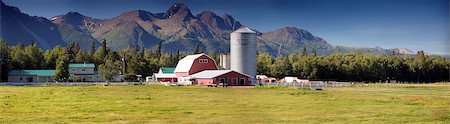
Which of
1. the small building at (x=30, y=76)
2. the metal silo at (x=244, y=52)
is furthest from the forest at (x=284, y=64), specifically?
the metal silo at (x=244, y=52)

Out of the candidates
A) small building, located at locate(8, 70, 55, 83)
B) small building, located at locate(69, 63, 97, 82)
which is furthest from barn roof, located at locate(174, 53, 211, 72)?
small building, located at locate(8, 70, 55, 83)

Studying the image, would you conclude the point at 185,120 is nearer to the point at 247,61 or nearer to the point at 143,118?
the point at 143,118

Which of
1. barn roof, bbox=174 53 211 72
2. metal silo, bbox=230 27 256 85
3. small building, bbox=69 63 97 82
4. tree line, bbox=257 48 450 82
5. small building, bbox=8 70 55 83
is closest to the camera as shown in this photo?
metal silo, bbox=230 27 256 85

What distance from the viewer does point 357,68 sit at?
105 meters

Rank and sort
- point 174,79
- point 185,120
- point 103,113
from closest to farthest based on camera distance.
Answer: point 185,120, point 103,113, point 174,79

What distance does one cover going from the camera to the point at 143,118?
738 inches

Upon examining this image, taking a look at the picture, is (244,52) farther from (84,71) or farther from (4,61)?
(4,61)

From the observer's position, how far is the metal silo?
236ft

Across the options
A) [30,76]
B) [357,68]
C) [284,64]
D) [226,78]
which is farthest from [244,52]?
[357,68]

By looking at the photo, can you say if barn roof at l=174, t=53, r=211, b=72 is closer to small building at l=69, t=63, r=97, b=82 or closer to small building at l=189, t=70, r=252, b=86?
small building at l=189, t=70, r=252, b=86

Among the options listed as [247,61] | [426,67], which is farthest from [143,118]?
[426,67]

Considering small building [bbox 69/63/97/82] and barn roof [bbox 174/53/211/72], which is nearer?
barn roof [bbox 174/53/211/72]

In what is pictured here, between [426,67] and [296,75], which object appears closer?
[296,75]

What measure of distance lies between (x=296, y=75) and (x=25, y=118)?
8627 cm
